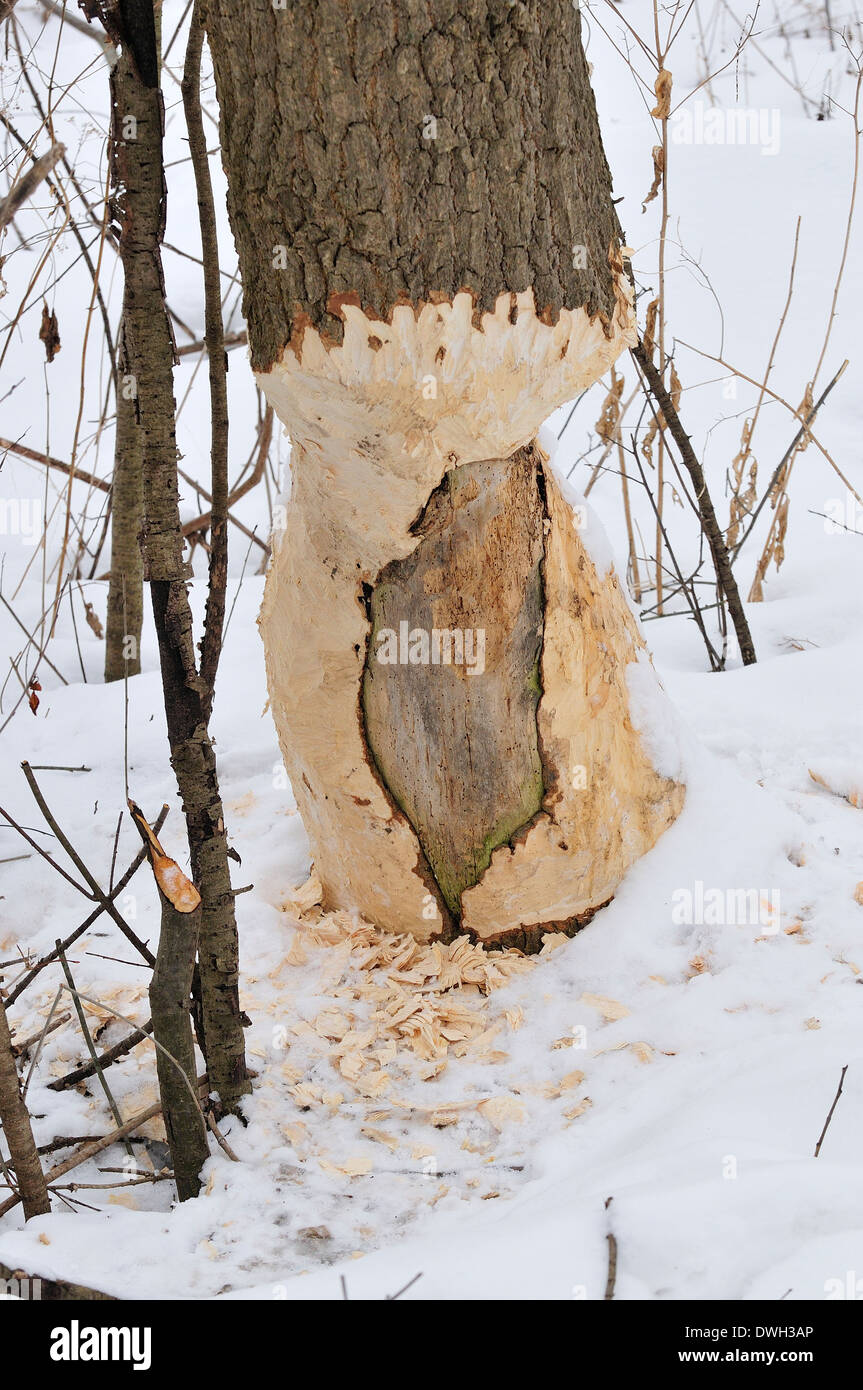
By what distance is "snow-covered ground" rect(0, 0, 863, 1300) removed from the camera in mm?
1099

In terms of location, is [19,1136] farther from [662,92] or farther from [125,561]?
[662,92]

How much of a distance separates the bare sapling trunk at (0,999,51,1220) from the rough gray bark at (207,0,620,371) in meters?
0.91

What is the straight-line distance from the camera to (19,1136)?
118cm

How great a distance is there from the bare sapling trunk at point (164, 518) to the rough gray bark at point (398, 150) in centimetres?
12

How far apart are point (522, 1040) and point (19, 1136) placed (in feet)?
2.52

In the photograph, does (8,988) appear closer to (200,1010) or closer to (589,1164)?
(200,1010)

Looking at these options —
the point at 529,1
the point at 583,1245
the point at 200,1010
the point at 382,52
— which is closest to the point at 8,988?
the point at 200,1010

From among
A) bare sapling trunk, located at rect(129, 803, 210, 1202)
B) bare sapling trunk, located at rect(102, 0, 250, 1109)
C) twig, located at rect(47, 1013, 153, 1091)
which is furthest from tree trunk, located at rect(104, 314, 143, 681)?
bare sapling trunk, located at rect(129, 803, 210, 1202)

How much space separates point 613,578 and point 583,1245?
3.80 feet

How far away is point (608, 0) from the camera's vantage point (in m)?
Answer: 2.12

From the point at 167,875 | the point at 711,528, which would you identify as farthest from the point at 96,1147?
the point at 711,528

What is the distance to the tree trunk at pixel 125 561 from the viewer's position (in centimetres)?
281

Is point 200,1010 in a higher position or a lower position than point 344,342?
lower

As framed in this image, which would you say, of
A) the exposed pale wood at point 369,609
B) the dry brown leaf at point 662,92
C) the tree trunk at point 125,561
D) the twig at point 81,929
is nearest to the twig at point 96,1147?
the twig at point 81,929
